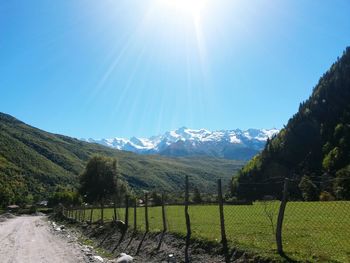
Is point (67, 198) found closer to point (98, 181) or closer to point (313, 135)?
point (98, 181)

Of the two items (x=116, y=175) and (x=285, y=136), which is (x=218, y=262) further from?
(x=285, y=136)

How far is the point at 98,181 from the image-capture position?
11831 cm

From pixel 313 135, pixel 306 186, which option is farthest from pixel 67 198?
pixel 306 186

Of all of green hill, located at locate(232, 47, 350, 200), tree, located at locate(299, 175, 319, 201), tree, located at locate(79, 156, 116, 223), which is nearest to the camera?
tree, located at locate(299, 175, 319, 201)

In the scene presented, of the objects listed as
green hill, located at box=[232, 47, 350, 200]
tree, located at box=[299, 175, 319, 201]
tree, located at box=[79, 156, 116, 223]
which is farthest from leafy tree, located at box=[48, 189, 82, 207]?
tree, located at box=[299, 175, 319, 201]

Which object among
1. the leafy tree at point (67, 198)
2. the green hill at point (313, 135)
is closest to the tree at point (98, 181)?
the leafy tree at point (67, 198)

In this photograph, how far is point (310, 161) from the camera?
527ft

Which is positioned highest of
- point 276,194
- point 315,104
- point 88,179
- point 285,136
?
point 315,104

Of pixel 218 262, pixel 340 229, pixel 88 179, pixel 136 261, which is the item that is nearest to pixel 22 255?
pixel 136 261

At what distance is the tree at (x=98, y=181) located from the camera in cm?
11769

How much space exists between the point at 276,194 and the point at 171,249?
565 centimetres

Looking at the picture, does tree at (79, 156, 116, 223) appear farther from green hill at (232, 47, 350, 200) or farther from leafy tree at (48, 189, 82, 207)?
green hill at (232, 47, 350, 200)

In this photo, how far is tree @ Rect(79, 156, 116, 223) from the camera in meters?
118

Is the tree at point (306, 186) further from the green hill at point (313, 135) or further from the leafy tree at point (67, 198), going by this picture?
the green hill at point (313, 135)
